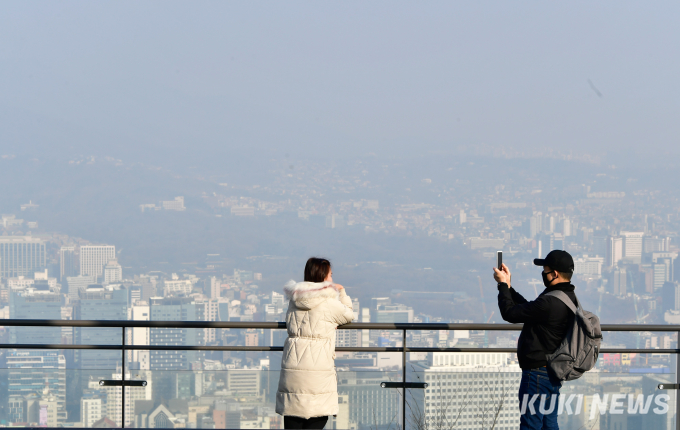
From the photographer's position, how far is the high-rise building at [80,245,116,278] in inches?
2817

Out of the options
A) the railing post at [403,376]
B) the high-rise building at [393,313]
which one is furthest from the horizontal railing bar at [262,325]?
the high-rise building at [393,313]

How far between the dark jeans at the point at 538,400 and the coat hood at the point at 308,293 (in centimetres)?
127

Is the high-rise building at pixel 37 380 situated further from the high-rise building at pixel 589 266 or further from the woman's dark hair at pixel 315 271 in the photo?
the high-rise building at pixel 589 266

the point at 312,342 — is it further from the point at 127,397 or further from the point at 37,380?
the point at 37,380

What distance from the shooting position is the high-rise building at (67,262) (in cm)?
7044

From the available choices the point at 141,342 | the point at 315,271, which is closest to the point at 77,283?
the point at 141,342

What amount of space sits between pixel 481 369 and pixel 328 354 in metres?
1.56

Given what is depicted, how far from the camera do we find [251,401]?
486 centimetres

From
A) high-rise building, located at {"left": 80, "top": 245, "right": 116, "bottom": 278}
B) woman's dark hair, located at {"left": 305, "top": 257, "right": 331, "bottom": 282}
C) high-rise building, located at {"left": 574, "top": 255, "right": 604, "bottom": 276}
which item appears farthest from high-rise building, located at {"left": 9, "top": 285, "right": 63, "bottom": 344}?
woman's dark hair, located at {"left": 305, "top": 257, "right": 331, "bottom": 282}

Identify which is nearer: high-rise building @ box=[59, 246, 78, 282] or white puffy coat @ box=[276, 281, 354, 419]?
white puffy coat @ box=[276, 281, 354, 419]

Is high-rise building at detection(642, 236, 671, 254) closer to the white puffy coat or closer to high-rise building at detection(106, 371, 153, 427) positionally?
high-rise building at detection(106, 371, 153, 427)

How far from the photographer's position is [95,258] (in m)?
73.4

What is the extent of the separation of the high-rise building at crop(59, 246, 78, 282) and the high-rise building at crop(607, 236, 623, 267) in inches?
2294

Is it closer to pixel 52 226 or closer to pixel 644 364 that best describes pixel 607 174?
pixel 52 226
